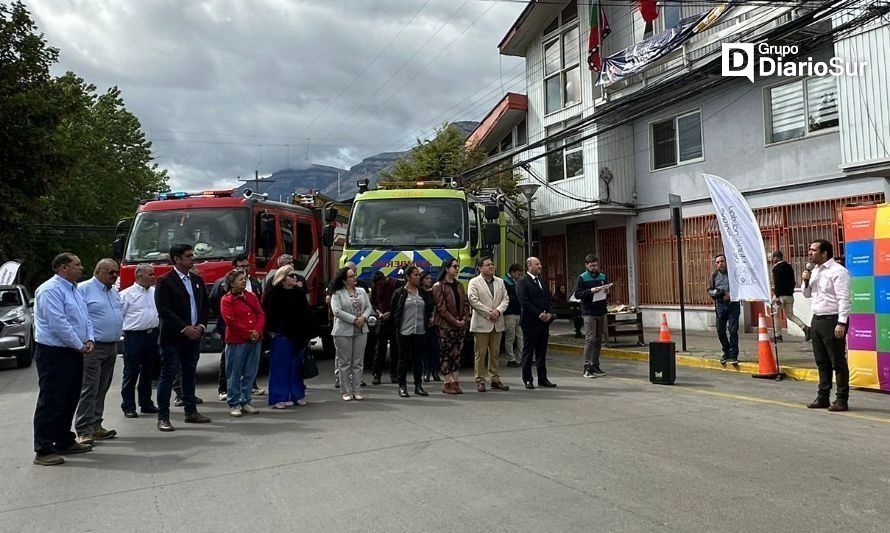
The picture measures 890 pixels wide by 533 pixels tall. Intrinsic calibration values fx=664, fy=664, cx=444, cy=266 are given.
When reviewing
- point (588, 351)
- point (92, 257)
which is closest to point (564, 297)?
point (588, 351)

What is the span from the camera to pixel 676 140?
1833cm

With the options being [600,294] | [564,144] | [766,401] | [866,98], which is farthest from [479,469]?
[564,144]

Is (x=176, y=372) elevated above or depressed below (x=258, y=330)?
below

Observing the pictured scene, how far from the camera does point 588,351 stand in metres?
10.7

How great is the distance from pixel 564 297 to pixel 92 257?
3200 centimetres

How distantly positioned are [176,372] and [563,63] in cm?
1759

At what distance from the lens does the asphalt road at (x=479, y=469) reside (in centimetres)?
433

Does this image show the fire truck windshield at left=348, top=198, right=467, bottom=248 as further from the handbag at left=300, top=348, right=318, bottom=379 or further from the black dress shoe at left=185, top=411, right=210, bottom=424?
the black dress shoe at left=185, top=411, right=210, bottom=424

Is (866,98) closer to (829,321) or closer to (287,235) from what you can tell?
(829,321)

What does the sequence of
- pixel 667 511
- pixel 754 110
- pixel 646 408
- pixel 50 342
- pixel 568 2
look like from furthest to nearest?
pixel 568 2 → pixel 754 110 → pixel 646 408 → pixel 50 342 → pixel 667 511

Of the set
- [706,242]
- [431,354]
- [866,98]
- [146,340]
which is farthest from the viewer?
[706,242]

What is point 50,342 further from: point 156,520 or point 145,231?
point 145,231

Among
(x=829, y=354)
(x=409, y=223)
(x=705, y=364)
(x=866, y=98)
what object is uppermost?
(x=866, y=98)

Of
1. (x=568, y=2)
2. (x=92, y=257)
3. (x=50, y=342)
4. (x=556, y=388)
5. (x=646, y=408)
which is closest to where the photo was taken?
(x=50, y=342)
